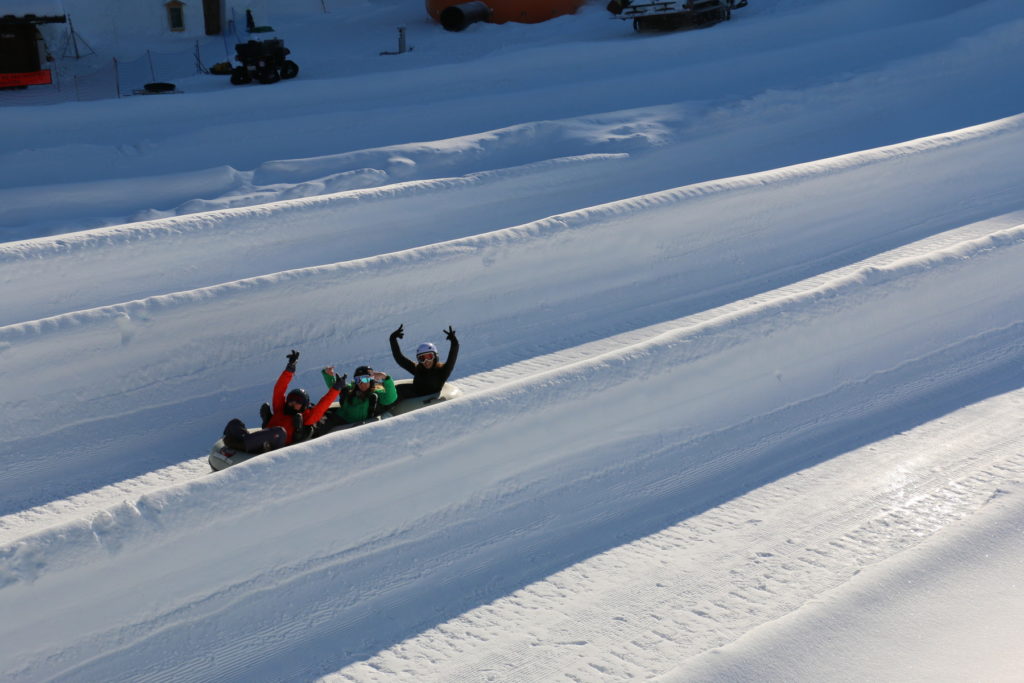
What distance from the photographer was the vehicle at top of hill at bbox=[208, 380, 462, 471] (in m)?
7.04

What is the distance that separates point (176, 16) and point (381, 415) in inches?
699

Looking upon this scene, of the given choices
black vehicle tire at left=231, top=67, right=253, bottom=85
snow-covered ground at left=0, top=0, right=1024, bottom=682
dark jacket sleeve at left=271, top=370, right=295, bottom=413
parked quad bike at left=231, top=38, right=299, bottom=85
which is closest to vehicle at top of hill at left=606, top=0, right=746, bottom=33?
snow-covered ground at left=0, top=0, right=1024, bottom=682

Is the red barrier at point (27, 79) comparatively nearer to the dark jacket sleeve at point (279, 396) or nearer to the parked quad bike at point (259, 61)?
the parked quad bike at point (259, 61)

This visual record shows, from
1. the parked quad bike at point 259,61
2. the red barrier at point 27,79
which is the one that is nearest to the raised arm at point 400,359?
the parked quad bike at point 259,61

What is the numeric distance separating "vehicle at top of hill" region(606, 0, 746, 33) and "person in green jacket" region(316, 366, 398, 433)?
602 inches

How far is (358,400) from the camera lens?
750cm

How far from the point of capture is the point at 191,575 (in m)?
6.21

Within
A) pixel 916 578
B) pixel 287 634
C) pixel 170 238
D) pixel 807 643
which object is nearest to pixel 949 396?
pixel 916 578

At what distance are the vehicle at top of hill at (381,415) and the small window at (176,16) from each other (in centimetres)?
1706

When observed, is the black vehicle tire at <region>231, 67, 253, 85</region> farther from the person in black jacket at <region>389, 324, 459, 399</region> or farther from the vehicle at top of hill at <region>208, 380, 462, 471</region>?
the person in black jacket at <region>389, 324, 459, 399</region>

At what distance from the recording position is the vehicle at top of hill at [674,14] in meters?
20.9

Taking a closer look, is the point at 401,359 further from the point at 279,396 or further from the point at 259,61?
the point at 259,61

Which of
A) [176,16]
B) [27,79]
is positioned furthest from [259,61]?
[176,16]

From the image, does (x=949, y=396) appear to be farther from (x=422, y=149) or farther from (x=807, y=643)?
(x=422, y=149)
